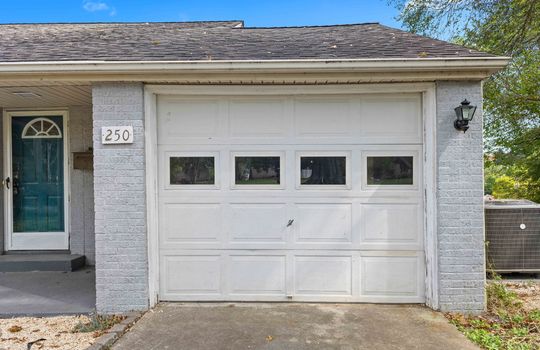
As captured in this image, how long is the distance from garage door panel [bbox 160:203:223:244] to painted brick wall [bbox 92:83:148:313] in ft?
0.98

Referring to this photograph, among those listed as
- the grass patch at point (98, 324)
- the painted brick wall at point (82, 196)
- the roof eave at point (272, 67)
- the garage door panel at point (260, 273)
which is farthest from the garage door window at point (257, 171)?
the painted brick wall at point (82, 196)

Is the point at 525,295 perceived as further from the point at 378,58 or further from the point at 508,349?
the point at 378,58

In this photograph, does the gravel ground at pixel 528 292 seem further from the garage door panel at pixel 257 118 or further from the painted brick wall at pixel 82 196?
the painted brick wall at pixel 82 196

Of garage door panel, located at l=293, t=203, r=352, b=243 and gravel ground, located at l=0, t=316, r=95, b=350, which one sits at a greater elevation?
garage door panel, located at l=293, t=203, r=352, b=243

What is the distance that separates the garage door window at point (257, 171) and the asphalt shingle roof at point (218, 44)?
1122mm

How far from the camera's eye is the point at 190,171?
13.9 feet

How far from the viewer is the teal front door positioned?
5867mm

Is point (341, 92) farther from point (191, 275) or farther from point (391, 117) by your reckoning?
point (191, 275)

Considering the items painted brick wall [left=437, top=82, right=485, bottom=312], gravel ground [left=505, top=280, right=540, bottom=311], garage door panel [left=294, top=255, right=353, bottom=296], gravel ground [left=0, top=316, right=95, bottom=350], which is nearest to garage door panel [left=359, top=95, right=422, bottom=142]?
painted brick wall [left=437, top=82, right=485, bottom=312]

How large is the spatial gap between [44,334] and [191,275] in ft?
4.95

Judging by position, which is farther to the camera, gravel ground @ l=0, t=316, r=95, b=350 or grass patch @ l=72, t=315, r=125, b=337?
grass patch @ l=72, t=315, r=125, b=337

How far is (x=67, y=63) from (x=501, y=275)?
229 inches

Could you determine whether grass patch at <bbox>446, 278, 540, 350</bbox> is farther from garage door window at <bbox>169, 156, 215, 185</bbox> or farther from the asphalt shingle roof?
garage door window at <bbox>169, 156, 215, 185</bbox>

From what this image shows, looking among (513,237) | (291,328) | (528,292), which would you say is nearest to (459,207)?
(513,237)
